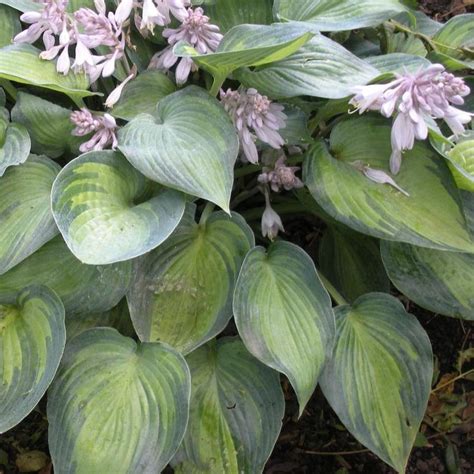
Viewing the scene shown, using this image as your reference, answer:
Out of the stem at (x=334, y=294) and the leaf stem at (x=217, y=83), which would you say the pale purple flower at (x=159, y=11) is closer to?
the leaf stem at (x=217, y=83)

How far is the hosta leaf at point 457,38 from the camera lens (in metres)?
1.47

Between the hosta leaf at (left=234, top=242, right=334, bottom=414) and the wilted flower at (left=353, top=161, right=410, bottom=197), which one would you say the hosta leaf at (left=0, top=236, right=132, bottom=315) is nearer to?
the hosta leaf at (left=234, top=242, right=334, bottom=414)

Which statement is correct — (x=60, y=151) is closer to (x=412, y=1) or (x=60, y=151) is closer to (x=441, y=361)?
(x=412, y=1)

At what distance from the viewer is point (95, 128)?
Answer: 4.00 ft

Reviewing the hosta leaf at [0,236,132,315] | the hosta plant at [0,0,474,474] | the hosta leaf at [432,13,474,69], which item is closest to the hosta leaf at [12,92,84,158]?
the hosta plant at [0,0,474,474]

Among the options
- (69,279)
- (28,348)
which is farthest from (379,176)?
(28,348)

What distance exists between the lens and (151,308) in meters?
1.18

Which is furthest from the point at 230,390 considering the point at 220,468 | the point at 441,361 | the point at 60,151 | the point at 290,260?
the point at 441,361

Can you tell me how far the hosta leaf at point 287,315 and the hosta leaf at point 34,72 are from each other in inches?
17.6

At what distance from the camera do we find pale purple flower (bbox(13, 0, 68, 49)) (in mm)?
1183

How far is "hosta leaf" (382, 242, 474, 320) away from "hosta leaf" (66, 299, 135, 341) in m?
0.52

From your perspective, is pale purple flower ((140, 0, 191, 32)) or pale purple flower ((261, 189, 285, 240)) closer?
pale purple flower ((140, 0, 191, 32))

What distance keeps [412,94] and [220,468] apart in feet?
2.35

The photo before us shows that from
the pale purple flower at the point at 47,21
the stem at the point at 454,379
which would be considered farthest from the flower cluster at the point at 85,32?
the stem at the point at 454,379
